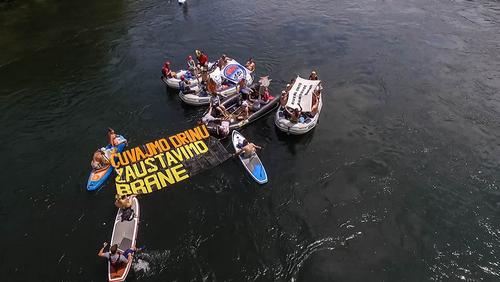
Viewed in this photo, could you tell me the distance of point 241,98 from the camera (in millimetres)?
28016

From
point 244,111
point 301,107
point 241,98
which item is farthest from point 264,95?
point 301,107

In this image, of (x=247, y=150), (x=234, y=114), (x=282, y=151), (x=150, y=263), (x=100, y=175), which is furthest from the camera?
(x=234, y=114)

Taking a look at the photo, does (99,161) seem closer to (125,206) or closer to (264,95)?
(125,206)

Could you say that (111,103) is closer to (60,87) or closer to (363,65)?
(60,87)

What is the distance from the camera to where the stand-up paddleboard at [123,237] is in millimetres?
16375

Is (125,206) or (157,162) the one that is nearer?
(125,206)

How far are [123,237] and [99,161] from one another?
6.32 metres

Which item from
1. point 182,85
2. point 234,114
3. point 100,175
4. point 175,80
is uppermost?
point 182,85

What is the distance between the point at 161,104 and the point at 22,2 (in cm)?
3495

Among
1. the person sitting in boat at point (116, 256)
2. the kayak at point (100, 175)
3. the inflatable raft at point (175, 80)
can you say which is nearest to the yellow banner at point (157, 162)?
the kayak at point (100, 175)

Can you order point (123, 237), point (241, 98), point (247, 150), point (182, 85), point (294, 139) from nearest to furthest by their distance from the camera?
point (123, 237) < point (247, 150) < point (294, 139) < point (241, 98) < point (182, 85)

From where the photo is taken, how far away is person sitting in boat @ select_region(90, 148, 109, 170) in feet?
71.8

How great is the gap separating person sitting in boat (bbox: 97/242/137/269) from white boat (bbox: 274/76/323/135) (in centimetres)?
1350

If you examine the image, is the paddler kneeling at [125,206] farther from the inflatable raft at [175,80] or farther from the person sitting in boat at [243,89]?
the inflatable raft at [175,80]
